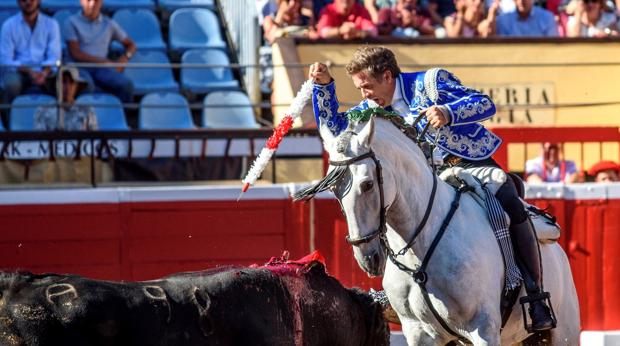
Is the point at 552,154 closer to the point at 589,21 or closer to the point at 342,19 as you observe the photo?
the point at 342,19

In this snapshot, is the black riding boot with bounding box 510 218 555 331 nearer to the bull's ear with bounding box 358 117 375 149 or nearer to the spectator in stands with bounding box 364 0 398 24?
the bull's ear with bounding box 358 117 375 149

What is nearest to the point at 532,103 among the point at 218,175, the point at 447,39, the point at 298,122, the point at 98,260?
the point at 447,39

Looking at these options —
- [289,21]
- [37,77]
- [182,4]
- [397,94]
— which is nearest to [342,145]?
[397,94]

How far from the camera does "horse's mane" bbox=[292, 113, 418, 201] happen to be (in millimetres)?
3910

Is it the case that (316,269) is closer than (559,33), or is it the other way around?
(316,269)

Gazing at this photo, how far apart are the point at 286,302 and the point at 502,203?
3.58 feet

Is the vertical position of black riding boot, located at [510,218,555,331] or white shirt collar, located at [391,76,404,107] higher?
white shirt collar, located at [391,76,404,107]

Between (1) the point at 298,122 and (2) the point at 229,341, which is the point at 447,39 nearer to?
(1) the point at 298,122

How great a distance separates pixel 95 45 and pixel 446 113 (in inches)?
211

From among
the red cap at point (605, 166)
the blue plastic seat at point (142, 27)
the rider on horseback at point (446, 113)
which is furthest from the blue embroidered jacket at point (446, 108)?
the blue plastic seat at point (142, 27)

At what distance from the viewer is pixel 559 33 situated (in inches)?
412

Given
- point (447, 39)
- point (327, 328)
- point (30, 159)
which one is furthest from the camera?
point (447, 39)

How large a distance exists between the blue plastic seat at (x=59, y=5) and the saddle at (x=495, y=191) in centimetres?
604

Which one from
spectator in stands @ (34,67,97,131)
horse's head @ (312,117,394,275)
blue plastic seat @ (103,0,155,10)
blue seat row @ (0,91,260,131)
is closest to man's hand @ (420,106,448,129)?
horse's head @ (312,117,394,275)
